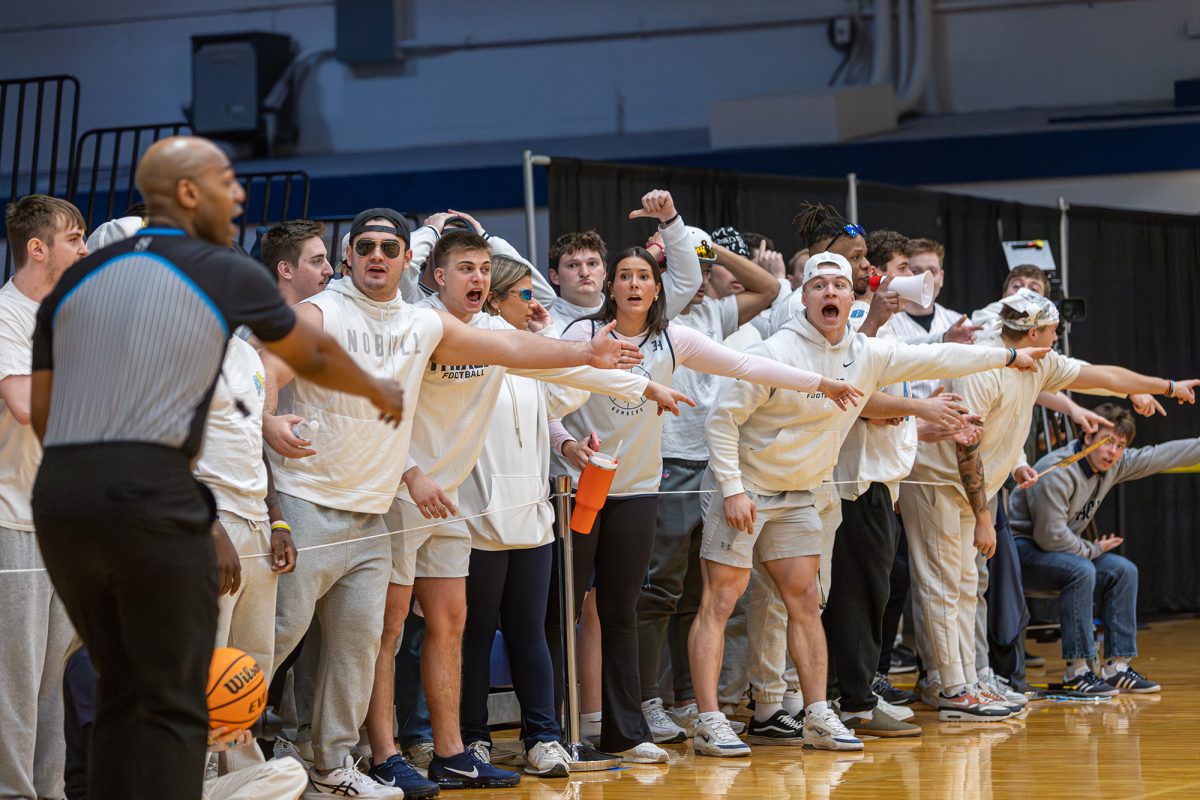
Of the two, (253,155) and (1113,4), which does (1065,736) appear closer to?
(1113,4)

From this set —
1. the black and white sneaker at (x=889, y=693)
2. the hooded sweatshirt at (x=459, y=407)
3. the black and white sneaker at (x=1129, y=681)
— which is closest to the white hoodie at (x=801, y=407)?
the hooded sweatshirt at (x=459, y=407)

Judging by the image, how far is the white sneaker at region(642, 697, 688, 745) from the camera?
5242 millimetres

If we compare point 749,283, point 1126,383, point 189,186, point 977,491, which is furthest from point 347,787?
point 1126,383

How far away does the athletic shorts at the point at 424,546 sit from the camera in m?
4.40

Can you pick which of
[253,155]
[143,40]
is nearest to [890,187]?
[253,155]

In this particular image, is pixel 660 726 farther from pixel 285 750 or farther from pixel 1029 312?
pixel 1029 312

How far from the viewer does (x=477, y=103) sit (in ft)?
39.3

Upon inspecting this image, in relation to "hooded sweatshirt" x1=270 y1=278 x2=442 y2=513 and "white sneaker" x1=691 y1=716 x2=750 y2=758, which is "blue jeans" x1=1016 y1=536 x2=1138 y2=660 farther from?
"hooded sweatshirt" x1=270 y1=278 x2=442 y2=513

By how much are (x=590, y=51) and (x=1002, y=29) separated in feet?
10.3

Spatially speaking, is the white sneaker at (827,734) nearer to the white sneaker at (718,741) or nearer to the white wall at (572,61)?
the white sneaker at (718,741)

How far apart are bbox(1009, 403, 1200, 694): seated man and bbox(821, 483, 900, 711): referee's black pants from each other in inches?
54.2

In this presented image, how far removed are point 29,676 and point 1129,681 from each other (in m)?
4.57

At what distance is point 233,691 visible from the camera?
3316mm

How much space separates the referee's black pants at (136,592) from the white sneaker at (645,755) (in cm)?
235
